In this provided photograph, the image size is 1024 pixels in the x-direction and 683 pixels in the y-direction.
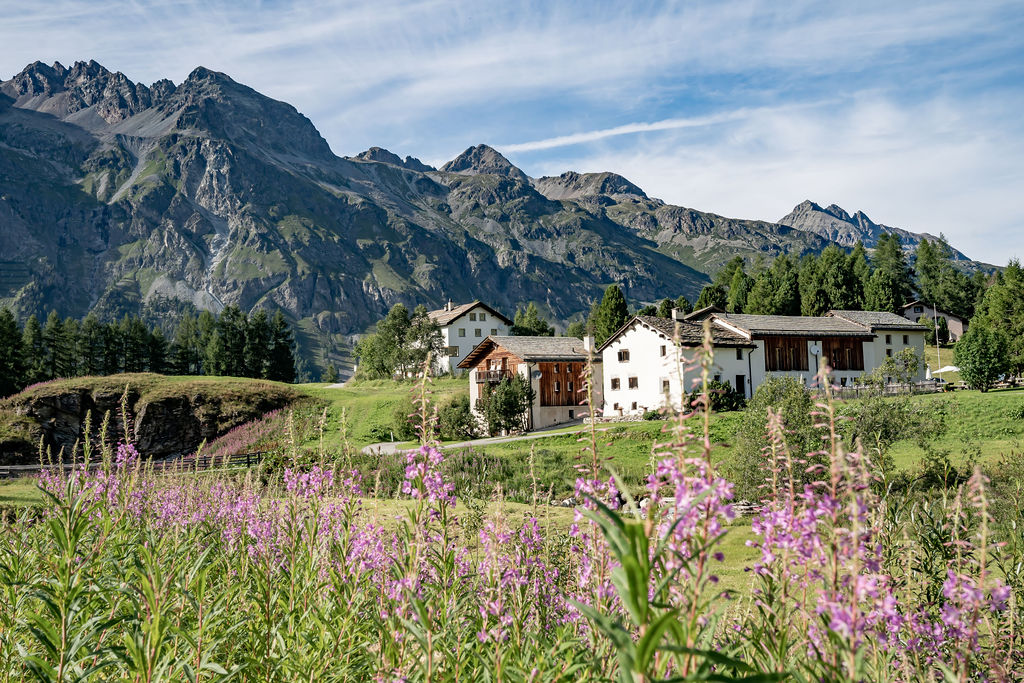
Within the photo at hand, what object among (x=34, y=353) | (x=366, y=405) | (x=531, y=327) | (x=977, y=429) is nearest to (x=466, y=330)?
(x=531, y=327)

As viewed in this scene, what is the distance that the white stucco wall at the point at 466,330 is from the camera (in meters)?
94.6

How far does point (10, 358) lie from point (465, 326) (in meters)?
55.3

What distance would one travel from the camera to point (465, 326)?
97.6 meters

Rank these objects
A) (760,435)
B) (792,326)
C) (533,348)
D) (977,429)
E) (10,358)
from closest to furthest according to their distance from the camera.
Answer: (760,435) → (977,429) → (533,348) → (792,326) → (10,358)

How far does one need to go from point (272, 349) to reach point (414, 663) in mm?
98093

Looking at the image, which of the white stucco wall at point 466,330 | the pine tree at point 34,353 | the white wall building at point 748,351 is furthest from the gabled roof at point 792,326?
the pine tree at point 34,353

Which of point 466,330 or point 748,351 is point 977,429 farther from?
point 466,330

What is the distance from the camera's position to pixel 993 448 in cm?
2969

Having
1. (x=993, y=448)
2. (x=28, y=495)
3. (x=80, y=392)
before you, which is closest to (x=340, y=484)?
(x=28, y=495)

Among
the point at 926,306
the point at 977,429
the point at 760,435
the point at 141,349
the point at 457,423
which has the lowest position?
the point at 977,429

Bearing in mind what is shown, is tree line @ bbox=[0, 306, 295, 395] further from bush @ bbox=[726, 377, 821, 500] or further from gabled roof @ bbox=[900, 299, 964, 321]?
gabled roof @ bbox=[900, 299, 964, 321]

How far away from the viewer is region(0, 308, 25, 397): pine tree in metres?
72.9

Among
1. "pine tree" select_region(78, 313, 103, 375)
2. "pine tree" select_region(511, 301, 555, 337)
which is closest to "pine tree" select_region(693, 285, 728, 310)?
"pine tree" select_region(511, 301, 555, 337)

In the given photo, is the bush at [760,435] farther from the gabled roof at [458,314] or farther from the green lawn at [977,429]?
the gabled roof at [458,314]
